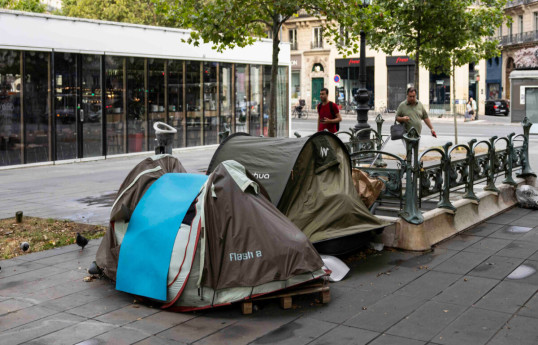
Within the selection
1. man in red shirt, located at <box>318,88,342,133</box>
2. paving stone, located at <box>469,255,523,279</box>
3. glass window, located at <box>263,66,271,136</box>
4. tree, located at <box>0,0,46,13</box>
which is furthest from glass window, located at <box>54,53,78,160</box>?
tree, located at <box>0,0,46,13</box>

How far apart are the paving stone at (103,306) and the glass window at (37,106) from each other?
12735 millimetres

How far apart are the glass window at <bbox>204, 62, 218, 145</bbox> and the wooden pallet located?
1777 centimetres

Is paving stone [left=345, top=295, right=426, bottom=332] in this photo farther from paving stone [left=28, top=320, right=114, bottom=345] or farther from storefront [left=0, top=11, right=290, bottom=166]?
storefront [left=0, top=11, right=290, bottom=166]

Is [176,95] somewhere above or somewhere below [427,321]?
above

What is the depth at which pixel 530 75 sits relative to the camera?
30812 mm

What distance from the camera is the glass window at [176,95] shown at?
71.8ft

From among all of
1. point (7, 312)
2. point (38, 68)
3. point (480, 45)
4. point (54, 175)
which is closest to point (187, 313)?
point (7, 312)

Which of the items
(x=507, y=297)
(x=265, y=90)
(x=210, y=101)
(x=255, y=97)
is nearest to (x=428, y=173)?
(x=507, y=297)

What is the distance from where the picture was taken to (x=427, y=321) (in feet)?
18.1

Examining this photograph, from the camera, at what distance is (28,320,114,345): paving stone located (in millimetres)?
5152

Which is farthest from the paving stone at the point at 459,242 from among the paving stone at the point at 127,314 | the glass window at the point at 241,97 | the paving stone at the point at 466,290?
the glass window at the point at 241,97

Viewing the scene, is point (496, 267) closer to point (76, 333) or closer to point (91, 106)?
point (76, 333)

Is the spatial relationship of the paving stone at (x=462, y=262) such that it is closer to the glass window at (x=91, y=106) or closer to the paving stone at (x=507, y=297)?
the paving stone at (x=507, y=297)

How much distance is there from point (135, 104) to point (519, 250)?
14.9m
